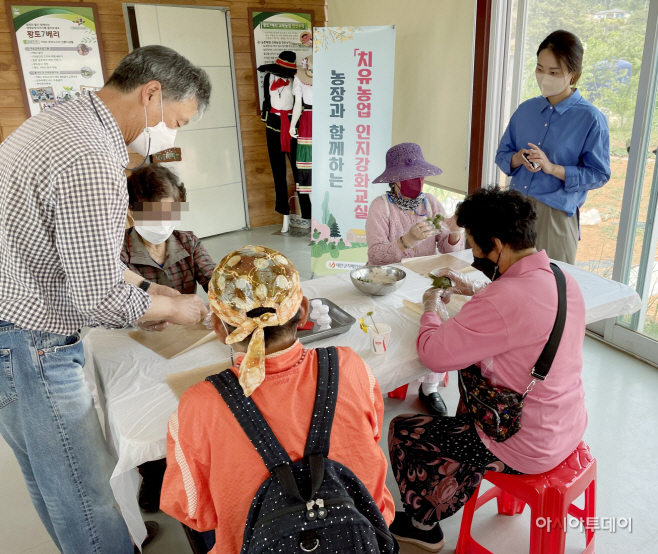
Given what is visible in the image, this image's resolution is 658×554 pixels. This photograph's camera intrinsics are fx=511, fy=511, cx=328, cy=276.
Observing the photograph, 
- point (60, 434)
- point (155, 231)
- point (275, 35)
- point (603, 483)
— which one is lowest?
point (603, 483)

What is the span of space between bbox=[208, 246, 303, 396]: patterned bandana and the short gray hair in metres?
0.65

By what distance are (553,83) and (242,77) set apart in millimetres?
3440

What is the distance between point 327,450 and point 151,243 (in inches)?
53.7

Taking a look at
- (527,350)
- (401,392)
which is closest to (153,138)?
(527,350)

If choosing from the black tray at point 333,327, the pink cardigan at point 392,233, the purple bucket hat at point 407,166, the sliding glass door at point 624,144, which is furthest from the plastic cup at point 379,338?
the sliding glass door at point 624,144

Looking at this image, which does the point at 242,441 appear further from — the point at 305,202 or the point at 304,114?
the point at 305,202

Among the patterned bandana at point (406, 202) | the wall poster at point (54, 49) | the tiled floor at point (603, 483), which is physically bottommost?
the tiled floor at point (603, 483)

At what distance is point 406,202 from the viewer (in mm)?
2525

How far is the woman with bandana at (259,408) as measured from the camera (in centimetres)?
94

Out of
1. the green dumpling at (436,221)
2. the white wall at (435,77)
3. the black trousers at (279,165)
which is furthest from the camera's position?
the black trousers at (279,165)

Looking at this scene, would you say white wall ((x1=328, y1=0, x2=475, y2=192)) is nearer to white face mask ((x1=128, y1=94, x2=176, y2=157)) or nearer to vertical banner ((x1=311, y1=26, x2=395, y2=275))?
vertical banner ((x1=311, y1=26, x2=395, y2=275))

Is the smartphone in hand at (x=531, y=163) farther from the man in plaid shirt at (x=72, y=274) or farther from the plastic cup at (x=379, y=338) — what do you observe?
the man in plaid shirt at (x=72, y=274)

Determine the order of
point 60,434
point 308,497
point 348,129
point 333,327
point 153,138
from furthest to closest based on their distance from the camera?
point 348,129 → point 333,327 → point 153,138 → point 60,434 → point 308,497

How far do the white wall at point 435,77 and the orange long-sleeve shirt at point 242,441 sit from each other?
9.93 feet
